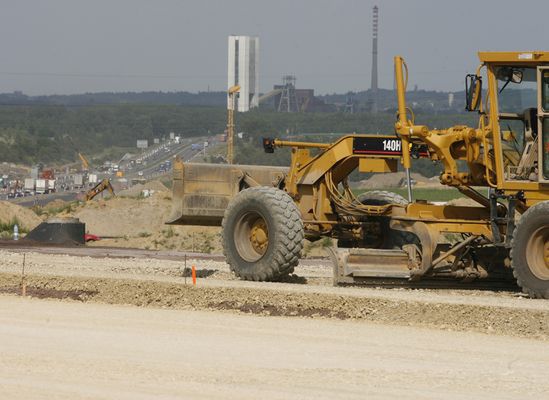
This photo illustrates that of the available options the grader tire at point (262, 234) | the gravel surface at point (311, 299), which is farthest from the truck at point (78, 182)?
the grader tire at point (262, 234)

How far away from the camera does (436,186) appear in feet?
290

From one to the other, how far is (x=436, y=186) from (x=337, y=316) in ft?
239

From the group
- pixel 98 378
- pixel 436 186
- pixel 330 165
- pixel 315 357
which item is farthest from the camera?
pixel 436 186

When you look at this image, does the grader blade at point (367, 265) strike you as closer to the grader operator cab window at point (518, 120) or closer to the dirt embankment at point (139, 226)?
the grader operator cab window at point (518, 120)

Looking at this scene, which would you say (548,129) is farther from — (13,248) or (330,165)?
(13,248)

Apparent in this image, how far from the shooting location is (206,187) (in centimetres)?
2130

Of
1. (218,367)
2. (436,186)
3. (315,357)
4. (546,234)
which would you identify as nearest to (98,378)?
(218,367)

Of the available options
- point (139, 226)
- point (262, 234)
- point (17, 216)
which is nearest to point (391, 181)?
point (139, 226)

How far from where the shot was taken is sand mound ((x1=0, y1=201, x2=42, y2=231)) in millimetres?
50125

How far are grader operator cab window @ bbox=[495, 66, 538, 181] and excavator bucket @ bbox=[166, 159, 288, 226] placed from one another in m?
4.32

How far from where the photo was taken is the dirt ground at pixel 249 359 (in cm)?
1091

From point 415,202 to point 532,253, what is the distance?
2585mm

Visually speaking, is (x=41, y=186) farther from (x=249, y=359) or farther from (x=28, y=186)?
(x=249, y=359)

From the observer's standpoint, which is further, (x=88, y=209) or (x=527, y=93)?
(x=88, y=209)
